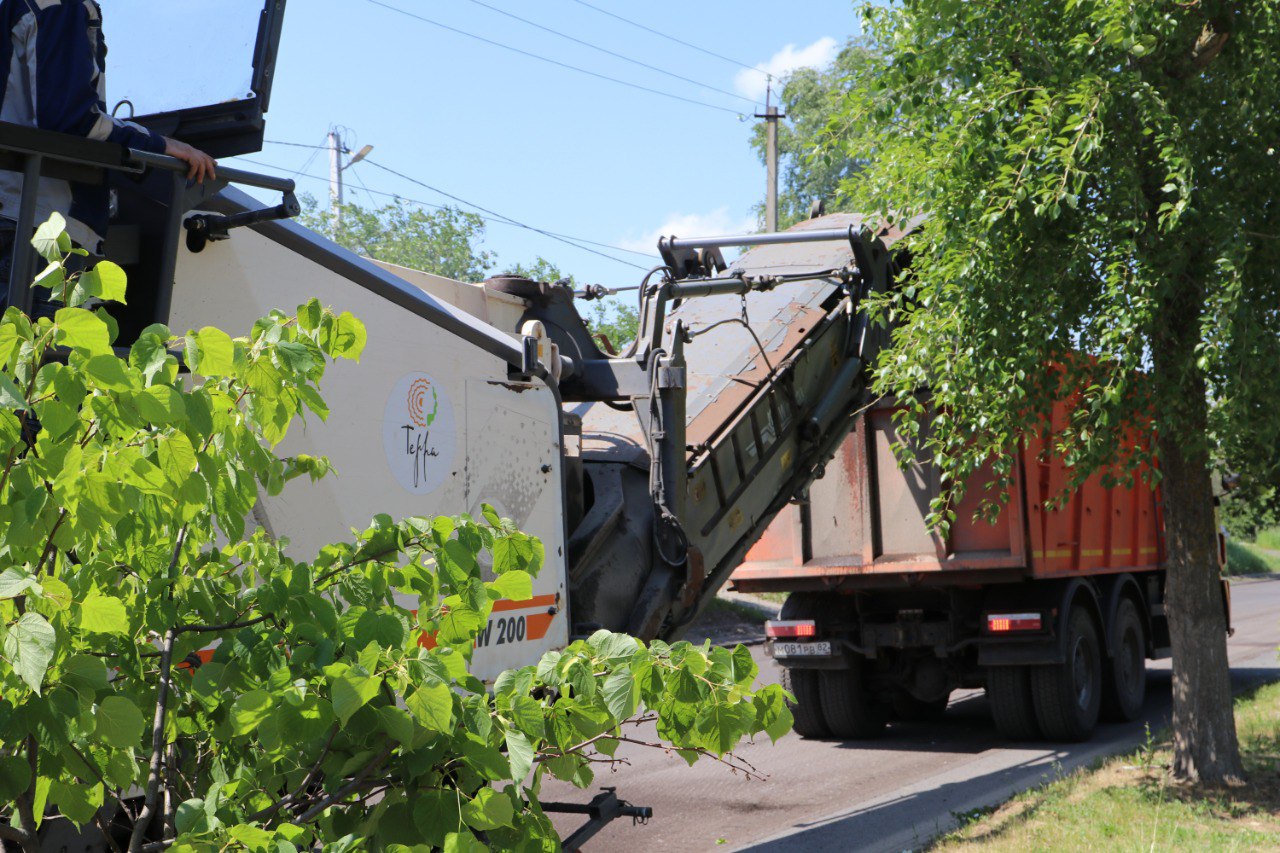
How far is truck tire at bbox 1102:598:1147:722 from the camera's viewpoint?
32.0 ft

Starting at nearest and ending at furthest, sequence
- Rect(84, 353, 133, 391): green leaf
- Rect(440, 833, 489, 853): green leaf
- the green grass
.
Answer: Rect(84, 353, 133, 391): green leaf < Rect(440, 833, 489, 853): green leaf < the green grass

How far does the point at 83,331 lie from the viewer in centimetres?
154

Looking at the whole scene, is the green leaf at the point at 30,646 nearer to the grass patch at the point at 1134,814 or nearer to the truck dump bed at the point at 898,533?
the grass patch at the point at 1134,814

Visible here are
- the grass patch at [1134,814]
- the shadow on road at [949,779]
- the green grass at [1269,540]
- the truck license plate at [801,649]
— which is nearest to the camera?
the grass patch at [1134,814]

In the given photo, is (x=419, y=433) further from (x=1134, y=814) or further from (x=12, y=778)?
(x=1134, y=814)

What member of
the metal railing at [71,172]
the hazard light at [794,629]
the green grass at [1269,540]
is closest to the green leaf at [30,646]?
the metal railing at [71,172]

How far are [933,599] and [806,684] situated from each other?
1.20 meters

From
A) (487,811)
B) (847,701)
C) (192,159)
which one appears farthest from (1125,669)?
(487,811)

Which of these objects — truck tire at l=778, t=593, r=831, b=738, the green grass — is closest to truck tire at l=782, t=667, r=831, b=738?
truck tire at l=778, t=593, r=831, b=738

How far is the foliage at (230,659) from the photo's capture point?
5.11 ft

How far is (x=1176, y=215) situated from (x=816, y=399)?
9.17 feet

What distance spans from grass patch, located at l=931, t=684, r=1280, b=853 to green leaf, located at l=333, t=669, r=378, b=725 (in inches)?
184

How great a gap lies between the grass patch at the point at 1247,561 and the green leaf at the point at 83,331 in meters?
45.6

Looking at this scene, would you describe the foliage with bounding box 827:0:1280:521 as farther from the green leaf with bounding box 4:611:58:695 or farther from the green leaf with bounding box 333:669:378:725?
the green leaf with bounding box 4:611:58:695
